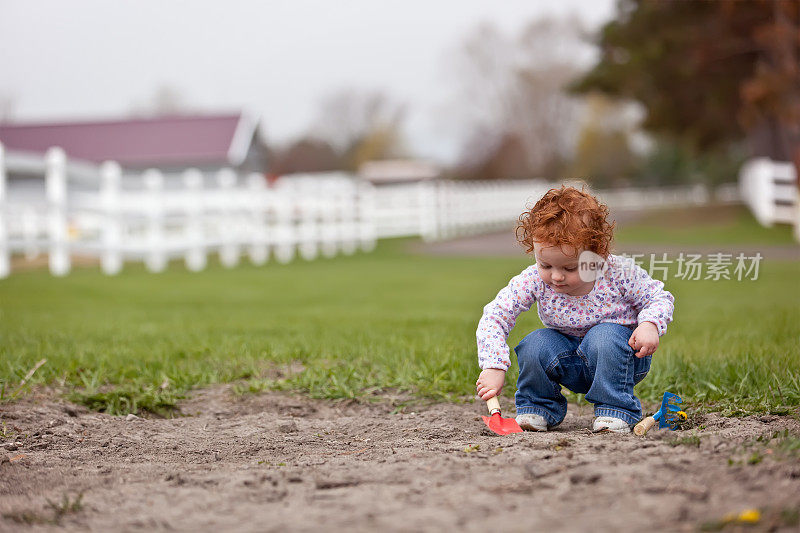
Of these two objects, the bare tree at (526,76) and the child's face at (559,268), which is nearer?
the child's face at (559,268)

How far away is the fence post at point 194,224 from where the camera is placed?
1570 centimetres

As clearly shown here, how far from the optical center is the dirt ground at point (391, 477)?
2291 millimetres

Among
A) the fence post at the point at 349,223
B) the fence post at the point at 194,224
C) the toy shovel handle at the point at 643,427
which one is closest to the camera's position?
the toy shovel handle at the point at 643,427

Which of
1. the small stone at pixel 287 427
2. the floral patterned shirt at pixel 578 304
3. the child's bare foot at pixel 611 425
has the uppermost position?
the floral patterned shirt at pixel 578 304

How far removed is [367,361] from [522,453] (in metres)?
2.37

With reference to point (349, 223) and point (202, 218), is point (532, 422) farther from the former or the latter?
point (349, 223)

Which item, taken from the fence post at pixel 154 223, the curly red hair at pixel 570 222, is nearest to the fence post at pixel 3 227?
the fence post at pixel 154 223

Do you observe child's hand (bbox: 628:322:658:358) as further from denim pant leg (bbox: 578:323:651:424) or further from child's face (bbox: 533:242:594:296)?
child's face (bbox: 533:242:594:296)

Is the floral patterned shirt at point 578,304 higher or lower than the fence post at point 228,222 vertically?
lower

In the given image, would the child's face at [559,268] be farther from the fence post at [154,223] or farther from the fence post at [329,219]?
the fence post at [329,219]

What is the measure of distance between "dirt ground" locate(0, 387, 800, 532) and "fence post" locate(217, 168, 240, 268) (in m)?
13.0

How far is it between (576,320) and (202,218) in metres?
13.2

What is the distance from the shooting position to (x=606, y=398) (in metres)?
3.62

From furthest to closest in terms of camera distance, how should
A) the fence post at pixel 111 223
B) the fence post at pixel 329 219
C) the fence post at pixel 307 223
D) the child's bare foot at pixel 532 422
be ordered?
the fence post at pixel 329 219 < the fence post at pixel 307 223 < the fence post at pixel 111 223 < the child's bare foot at pixel 532 422
